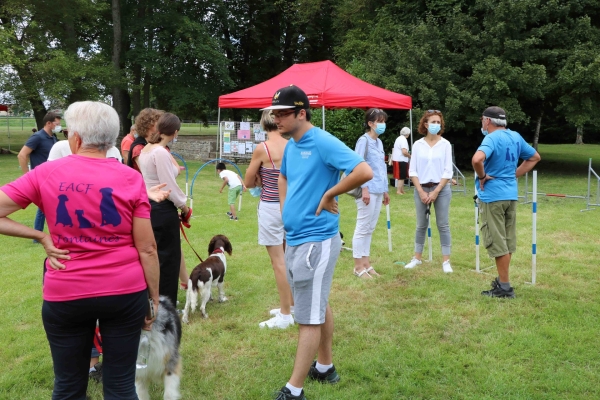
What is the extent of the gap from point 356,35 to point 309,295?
22135 mm

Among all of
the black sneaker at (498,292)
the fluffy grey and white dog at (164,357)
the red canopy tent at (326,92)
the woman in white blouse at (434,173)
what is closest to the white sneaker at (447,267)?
the woman in white blouse at (434,173)

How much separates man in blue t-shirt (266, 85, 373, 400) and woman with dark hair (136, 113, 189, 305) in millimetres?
1219

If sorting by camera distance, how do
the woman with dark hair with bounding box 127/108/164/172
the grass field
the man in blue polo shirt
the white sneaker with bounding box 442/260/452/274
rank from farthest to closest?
1. the man in blue polo shirt
2. the white sneaker with bounding box 442/260/452/274
3. the woman with dark hair with bounding box 127/108/164/172
4. the grass field

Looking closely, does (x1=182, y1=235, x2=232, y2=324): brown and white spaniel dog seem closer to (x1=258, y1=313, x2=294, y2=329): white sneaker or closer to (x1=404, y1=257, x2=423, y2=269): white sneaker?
(x1=258, y1=313, x2=294, y2=329): white sneaker

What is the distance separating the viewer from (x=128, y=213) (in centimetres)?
213

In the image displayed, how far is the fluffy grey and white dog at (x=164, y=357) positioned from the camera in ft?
9.43

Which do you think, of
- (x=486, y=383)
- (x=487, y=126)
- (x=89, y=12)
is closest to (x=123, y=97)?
(x=89, y=12)

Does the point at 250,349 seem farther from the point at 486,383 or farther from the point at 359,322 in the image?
the point at 486,383

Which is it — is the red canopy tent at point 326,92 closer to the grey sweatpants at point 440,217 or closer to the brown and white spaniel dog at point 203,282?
the grey sweatpants at point 440,217

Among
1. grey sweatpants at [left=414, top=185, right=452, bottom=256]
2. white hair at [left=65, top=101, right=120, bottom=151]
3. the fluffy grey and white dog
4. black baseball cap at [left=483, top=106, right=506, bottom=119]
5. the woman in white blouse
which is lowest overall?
the fluffy grey and white dog

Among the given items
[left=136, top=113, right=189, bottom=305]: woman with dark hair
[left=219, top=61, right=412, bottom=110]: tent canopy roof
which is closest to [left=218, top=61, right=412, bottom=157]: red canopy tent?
[left=219, top=61, right=412, bottom=110]: tent canopy roof

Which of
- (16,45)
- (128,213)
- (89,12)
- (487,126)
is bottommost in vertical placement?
(128,213)

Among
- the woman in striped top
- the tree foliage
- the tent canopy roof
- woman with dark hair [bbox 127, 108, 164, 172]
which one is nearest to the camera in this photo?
woman with dark hair [bbox 127, 108, 164, 172]

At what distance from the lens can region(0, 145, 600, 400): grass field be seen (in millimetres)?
3383
